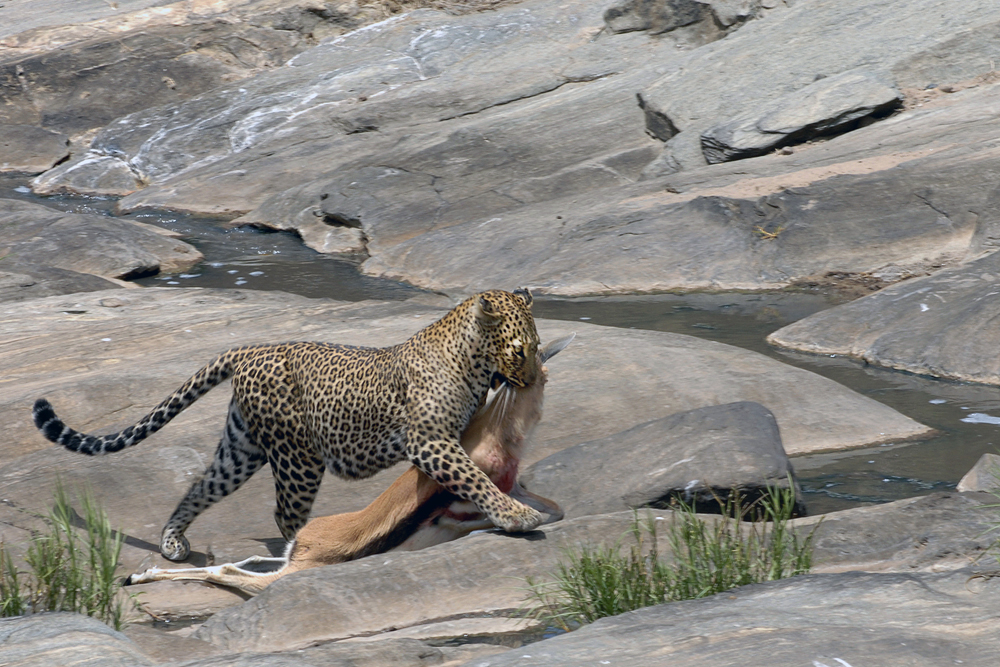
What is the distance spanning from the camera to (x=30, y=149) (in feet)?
70.8

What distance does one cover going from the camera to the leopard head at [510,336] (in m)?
6.00

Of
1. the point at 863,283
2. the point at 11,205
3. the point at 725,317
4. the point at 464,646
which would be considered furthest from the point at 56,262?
the point at 464,646

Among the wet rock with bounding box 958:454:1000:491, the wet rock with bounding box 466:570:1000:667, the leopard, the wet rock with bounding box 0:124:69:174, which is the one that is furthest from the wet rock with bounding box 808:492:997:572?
the wet rock with bounding box 0:124:69:174

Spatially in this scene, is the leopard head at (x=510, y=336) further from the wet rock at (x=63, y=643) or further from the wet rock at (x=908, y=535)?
the wet rock at (x=63, y=643)

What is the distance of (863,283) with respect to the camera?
11.7 meters

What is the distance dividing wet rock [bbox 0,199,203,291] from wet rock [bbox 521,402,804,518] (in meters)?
8.50

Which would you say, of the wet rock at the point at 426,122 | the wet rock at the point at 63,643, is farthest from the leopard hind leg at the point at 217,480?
the wet rock at the point at 426,122

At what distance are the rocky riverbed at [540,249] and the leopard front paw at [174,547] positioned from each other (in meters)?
0.19

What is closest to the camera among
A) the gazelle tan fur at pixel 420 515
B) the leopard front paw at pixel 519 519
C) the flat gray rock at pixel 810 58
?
the leopard front paw at pixel 519 519

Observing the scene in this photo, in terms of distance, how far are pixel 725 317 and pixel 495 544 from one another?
6116 millimetres

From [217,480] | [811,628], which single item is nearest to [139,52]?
[217,480]

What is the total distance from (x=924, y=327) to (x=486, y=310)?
5.06 m

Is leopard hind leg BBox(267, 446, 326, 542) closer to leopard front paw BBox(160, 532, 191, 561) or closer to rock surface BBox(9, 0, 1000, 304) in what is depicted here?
leopard front paw BBox(160, 532, 191, 561)

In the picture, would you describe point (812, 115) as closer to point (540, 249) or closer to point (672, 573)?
point (540, 249)
